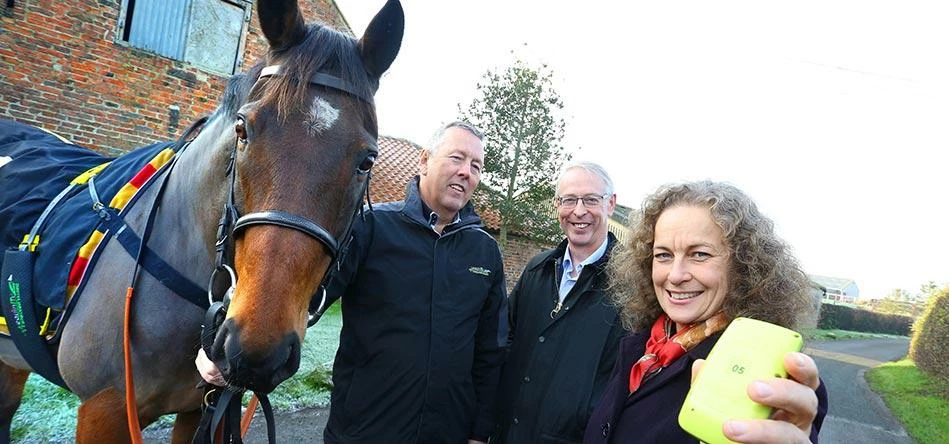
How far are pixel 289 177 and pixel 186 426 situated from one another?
159 cm

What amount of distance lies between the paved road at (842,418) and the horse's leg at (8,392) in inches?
39.4

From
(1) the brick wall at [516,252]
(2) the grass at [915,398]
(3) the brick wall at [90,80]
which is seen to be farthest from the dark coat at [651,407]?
(1) the brick wall at [516,252]

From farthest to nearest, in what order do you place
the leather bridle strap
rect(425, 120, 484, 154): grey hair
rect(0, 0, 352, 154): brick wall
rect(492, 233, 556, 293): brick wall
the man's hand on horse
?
rect(492, 233, 556, 293): brick wall → rect(0, 0, 352, 154): brick wall → rect(425, 120, 484, 154): grey hair → the man's hand on horse → the leather bridle strap

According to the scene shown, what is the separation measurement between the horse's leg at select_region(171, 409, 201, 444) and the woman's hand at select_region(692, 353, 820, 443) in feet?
7.72

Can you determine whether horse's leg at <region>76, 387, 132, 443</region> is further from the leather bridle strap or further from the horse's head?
the leather bridle strap

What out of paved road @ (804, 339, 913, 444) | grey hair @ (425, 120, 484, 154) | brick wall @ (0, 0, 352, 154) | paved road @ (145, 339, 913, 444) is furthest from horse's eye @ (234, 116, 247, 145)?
brick wall @ (0, 0, 352, 154)

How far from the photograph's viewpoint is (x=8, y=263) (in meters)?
2.24

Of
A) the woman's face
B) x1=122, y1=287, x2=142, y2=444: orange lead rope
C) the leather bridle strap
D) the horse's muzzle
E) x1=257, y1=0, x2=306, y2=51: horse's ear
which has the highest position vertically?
x1=257, y1=0, x2=306, y2=51: horse's ear

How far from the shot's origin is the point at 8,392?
10.00 ft

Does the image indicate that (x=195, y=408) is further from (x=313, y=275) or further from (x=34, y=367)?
(x=313, y=275)

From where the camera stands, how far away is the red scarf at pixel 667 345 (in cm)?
151

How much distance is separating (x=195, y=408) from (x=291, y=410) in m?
3.06

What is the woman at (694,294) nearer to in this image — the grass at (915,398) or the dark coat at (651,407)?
the dark coat at (651,407)

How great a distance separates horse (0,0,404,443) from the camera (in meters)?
1.43
